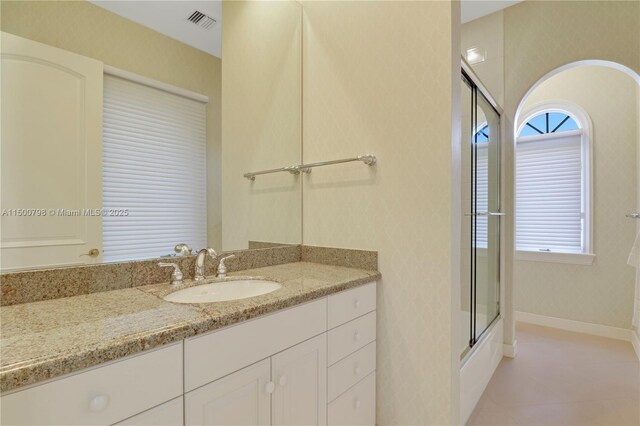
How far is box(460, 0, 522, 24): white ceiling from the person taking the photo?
8.43ft

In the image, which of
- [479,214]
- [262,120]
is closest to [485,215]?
[479,214]

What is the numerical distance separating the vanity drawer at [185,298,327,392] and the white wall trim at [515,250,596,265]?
10.1 feet

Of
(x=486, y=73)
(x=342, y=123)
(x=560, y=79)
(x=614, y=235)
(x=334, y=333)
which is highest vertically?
(x=560, y=79)

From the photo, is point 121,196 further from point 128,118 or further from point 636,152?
point 636,152

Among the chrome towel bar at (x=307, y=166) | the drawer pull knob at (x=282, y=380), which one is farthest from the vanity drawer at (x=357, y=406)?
the chrome towel bar at (x=307, y=166)

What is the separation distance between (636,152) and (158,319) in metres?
3.86

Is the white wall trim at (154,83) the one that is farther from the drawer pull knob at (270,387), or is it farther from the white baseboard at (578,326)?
the white baseboard at (578,326)

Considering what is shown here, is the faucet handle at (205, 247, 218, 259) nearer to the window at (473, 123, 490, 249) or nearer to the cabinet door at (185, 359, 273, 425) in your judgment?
the cabinet door at (185, 359, 273, 425)

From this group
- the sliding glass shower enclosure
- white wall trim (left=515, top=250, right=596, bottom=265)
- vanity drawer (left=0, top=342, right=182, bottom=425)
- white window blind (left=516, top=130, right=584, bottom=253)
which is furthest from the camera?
white window blind (left=516, top=130, right=584, bottom=253)

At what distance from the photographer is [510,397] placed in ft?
6.59

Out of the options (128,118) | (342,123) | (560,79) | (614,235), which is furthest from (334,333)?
(560,79)

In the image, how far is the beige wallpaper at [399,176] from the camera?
1.38m

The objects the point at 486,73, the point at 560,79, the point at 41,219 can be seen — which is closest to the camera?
the point at 41,219

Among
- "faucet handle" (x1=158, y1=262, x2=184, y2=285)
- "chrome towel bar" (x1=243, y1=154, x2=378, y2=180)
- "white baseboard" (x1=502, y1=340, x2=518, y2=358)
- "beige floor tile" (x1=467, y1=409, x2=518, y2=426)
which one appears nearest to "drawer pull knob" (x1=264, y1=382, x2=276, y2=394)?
"faucet handle" (x1=158, y1=262, x2=184, y2=285)
